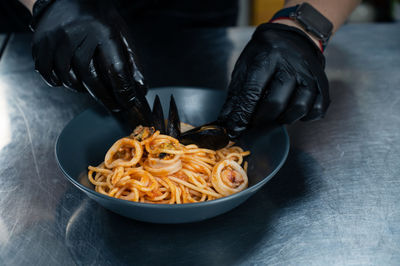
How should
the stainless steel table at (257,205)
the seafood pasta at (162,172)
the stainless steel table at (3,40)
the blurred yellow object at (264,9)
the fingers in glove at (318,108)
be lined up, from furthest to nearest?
1. the blurred yellow object at (264,9)
2. the stainless steel table at (3,40)
3. the fingers in glove at (318,108)
4. the seafood pasta at (162,172)
5. the stainless steel table at (257,205)

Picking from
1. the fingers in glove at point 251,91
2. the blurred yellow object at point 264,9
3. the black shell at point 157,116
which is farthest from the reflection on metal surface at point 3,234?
the blurred yellow object at point 264,9

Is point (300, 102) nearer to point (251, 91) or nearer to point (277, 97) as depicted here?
point (277, 97)

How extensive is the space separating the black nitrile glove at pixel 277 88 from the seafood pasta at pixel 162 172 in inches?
8.7

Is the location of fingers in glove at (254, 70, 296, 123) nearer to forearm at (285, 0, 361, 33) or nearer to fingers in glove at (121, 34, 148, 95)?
fingers in glove at (121, 34, 148, 95)

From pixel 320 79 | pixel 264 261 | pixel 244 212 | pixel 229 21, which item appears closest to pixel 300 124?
pixel 320 79

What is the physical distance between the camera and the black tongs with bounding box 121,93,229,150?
73.3 inches

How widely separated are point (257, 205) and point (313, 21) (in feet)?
3.70

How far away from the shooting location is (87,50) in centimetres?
175

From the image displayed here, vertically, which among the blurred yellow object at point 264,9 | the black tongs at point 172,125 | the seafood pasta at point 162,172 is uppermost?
the black tongs at point 172,125

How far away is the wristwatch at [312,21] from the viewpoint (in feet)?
7.13

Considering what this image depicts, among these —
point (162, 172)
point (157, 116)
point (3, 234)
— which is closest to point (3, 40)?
point (157, 116)

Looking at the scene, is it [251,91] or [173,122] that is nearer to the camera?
[251,91]

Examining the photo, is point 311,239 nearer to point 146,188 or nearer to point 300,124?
point 146,188

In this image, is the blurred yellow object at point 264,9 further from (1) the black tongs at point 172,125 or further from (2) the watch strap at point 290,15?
(1) the black tongs at point 172,125
